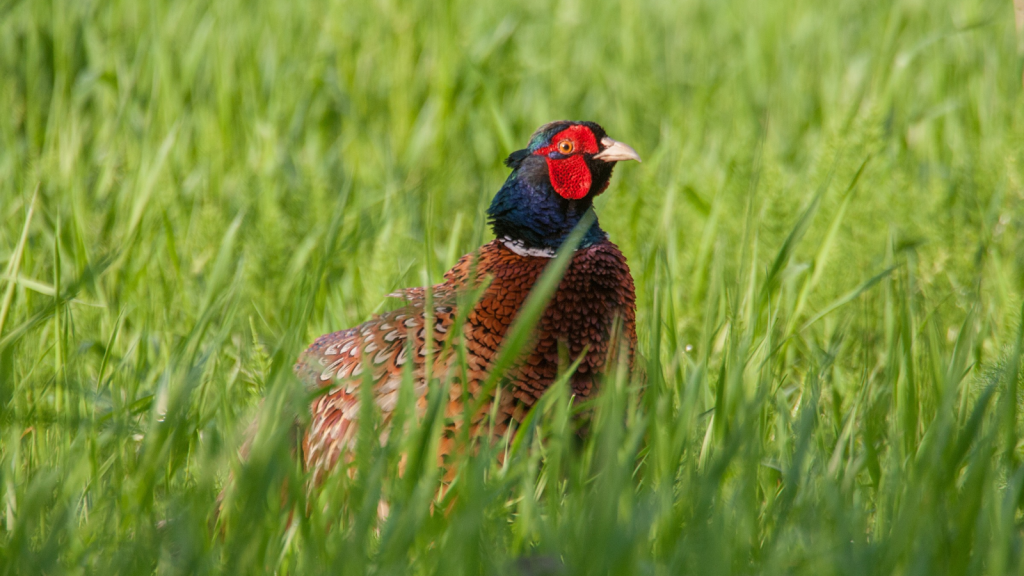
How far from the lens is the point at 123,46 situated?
4973 mm

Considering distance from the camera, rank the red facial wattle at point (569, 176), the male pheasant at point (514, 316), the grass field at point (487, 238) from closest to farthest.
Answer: the grass field at point (487, 238) < the male pheasant at point (514, 316) < the red facial wattle at point (569, 176)

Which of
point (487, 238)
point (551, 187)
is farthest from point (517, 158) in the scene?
point (487, 238)

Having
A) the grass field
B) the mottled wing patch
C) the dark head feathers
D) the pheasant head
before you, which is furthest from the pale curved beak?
the mottled wing patch

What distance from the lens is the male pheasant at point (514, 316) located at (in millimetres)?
2555

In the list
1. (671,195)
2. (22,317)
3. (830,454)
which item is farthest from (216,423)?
(671,195)

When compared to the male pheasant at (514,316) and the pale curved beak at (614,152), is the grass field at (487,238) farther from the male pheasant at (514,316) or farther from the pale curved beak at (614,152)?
the pale curved beak at (614,152)

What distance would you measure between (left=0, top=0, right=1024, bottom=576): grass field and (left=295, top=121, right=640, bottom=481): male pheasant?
0.16 metres

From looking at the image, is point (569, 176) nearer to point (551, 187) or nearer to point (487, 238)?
point (551, 187)

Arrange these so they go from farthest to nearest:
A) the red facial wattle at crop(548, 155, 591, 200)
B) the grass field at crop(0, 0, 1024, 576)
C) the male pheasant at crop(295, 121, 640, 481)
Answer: the red facial wattle at crop(548, 155, 591, 200) < the male pheasant at crop(295, 121, 640, 481) < the grass field at crop(0, 0, 1024, 576)

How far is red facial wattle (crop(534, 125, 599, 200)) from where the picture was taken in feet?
9.36

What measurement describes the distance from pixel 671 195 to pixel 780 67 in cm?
211

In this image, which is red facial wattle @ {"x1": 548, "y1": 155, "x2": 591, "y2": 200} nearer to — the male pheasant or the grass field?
the male pheasant

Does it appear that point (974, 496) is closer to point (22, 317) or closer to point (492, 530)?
point (492, 530)

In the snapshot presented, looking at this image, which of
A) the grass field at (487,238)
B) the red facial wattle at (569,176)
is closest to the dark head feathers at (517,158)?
the red facial wattle at (569,176)
